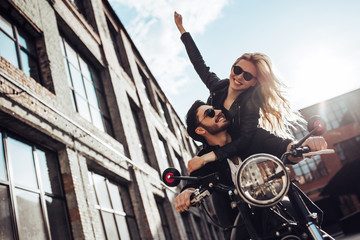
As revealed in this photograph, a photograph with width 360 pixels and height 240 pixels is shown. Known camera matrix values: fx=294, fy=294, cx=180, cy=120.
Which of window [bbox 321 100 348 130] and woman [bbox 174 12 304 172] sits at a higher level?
window [bbox 321 100 348 130]

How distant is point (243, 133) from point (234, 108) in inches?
10.2

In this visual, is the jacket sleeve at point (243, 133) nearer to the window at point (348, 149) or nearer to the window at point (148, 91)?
the window at point (148, 91)

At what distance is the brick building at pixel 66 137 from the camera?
15.1ft

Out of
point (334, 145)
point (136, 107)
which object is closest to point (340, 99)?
point (334, 145)

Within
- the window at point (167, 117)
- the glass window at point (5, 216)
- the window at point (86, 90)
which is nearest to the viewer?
the glass window at point (5, 216)

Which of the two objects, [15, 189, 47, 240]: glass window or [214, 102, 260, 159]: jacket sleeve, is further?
[15, 189, 47, 240]: glass window

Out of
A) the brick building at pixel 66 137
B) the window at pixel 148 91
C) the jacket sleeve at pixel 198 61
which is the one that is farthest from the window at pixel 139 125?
the jacket sleeve at pixel 198 61

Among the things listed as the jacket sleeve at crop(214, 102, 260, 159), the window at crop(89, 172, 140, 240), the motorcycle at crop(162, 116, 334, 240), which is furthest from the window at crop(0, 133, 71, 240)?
the motorcycle at crop(162, 116, 334, 240)

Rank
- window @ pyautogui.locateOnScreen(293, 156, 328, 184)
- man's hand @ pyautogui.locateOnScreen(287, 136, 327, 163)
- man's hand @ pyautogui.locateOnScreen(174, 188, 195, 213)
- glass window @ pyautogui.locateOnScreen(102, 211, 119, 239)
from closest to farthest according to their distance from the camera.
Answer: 1. man's hand @ pyautogui.locateOnScreen(287, 136, 327, 163)
2. man's hand @ pyautogui.locateOnScreen(174, 188, 195, 213)
3. glass window @ pyautogui.locateOnScreen(102, 211, 119, 239)
4. window @ pyautogui.locateOnScreen(293, 156, 328, 184)

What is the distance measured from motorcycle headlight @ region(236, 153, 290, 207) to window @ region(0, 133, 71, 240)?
11.8ft

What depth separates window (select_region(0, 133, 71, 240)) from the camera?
413 centimetres

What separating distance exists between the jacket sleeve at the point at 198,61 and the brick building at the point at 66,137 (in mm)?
2996

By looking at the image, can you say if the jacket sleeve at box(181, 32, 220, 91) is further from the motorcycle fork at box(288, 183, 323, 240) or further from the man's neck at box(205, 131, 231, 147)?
the motorcycle fork at box(288, 183, 323, 240)

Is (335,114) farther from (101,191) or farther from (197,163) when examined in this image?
(197,163)
